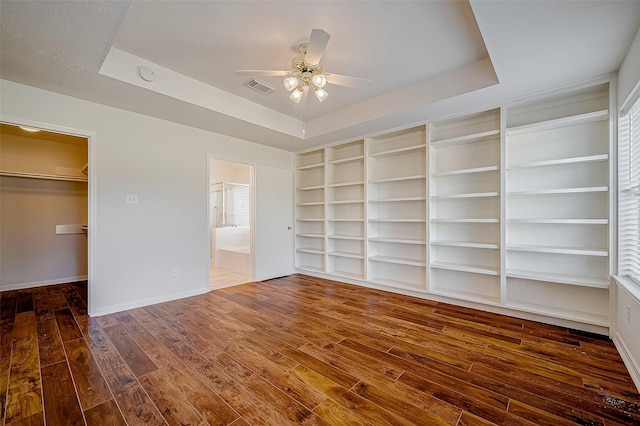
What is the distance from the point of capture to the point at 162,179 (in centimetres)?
368

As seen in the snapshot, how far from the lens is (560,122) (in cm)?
282

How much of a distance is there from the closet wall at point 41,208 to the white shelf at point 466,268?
19.2 ft

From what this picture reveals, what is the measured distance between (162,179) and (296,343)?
2.80m

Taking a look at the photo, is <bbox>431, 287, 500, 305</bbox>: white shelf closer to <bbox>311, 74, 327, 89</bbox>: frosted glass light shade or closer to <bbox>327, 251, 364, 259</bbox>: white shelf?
<bbox>327, 251, 364, 259</bbox>: white shelf

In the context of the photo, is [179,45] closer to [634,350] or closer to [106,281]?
[106,281]

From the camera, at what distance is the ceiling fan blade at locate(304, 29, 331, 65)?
193 cm

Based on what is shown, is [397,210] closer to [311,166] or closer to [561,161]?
[311,166]

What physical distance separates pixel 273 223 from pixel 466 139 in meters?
3.40

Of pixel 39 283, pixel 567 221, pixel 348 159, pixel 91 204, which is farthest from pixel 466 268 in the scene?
pixel 39 283

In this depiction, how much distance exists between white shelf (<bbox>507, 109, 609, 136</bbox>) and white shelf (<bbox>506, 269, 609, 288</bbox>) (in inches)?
63.1

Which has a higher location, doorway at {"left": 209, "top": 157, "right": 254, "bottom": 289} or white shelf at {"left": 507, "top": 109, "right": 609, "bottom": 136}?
white shelf at {"left": 507, "top": 109, "right": 609, "bottom": 136}

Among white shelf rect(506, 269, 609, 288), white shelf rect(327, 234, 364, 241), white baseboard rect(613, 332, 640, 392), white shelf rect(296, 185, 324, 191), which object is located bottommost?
white baseboard rect(613, 332, 640, 392)

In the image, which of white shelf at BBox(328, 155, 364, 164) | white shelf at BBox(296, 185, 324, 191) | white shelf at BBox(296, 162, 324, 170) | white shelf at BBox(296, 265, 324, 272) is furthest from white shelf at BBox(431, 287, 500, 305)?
white shelf at BBox(296, 162, 324, 170)

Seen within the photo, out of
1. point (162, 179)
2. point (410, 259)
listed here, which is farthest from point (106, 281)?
point (410, 259)
